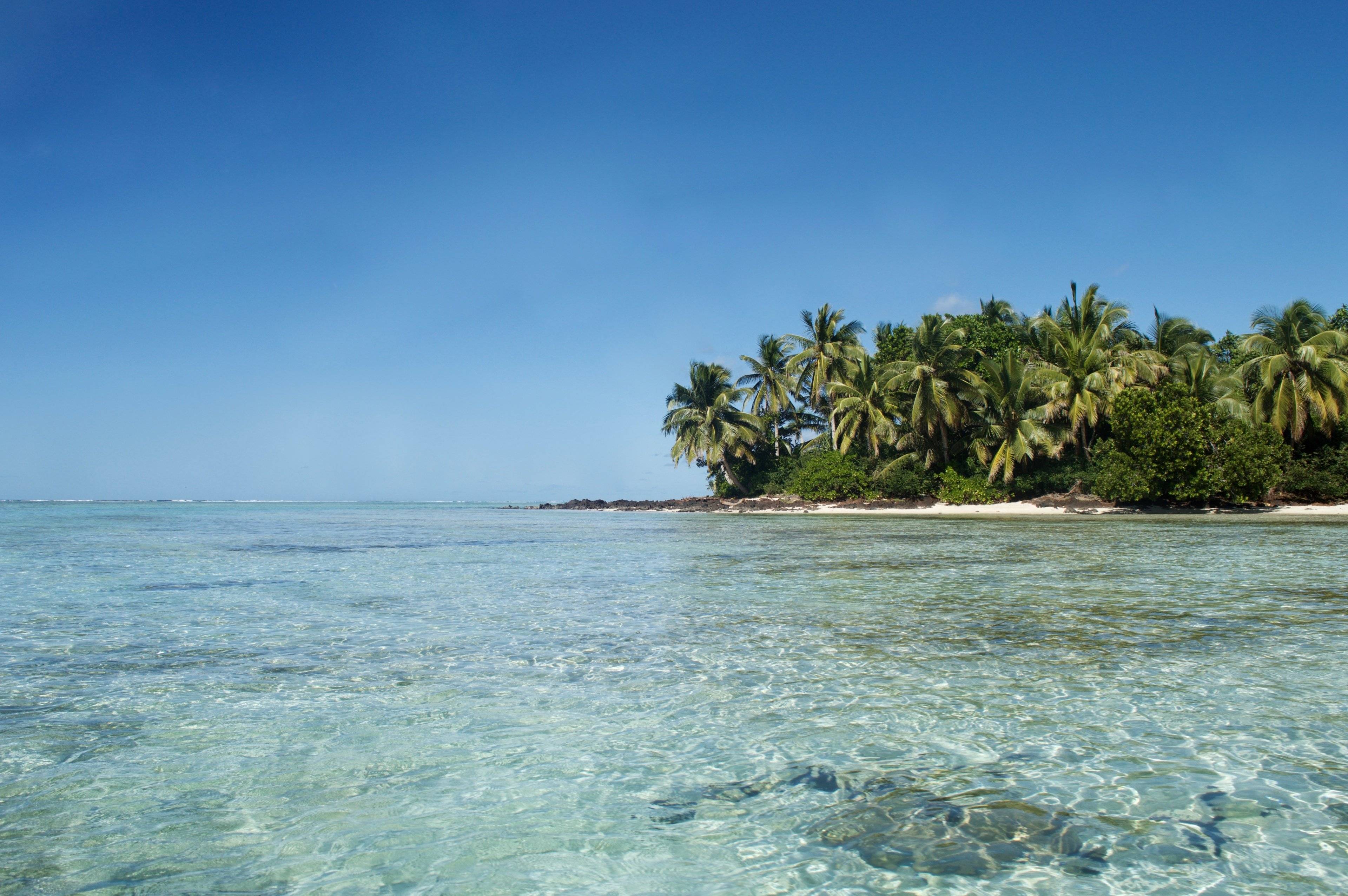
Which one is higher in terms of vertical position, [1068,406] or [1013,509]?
[1068,406]

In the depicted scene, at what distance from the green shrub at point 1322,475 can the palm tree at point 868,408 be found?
46.4ft

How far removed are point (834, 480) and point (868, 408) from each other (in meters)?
3.98

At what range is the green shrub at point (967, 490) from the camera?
104 feet

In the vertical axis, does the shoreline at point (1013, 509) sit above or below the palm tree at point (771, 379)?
below

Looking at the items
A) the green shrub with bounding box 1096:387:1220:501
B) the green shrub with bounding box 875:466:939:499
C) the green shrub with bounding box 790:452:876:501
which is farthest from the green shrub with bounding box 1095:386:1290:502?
the green shrub with bounding box 790:452:876:501

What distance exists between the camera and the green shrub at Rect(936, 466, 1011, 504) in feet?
104

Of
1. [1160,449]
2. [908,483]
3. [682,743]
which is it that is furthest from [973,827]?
[908,483]

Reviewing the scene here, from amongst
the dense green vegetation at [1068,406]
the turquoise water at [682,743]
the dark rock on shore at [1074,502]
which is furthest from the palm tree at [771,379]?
the turquoise water at [682,743]

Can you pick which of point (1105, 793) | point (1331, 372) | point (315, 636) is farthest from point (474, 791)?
point (1331, 372)

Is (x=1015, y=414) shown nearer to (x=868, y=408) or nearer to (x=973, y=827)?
(x=868, y=408)

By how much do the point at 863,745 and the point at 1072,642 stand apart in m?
2.91

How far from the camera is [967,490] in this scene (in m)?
32.4

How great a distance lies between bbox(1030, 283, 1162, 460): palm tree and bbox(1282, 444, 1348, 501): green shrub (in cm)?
559

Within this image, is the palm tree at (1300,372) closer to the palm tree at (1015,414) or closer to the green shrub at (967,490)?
the palm tree at (1015,414)
